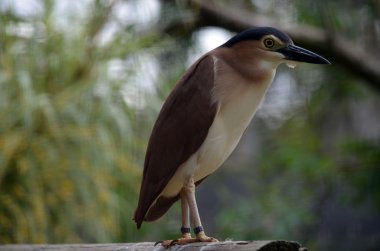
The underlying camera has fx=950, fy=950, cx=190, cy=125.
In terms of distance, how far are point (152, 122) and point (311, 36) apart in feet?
3.60

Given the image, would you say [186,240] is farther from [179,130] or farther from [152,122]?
[152,122]

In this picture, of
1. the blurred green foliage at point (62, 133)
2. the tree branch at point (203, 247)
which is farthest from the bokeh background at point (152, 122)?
the tree branch at point (203, 247)

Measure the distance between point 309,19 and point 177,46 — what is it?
2.86 ft

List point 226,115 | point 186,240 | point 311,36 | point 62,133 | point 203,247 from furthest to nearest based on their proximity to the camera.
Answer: point 311,36 < point 62,133 < point 226,115 < point 186,240 < point 203,247

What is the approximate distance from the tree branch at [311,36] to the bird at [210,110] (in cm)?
254

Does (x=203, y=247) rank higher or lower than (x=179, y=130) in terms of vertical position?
lower

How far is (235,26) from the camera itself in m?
5.05

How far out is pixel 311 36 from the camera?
5.12m

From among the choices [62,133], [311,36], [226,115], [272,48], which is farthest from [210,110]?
[311,36]

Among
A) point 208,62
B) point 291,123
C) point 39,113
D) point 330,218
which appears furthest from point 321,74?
point 208,62

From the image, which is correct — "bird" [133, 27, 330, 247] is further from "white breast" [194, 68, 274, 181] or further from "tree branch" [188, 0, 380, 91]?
"tree branch" [188, 0, 380, 91]

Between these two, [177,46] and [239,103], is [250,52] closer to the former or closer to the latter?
[239,103]

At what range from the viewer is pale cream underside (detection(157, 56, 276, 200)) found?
96.0 inches

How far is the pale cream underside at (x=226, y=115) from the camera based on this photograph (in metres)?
2.44
